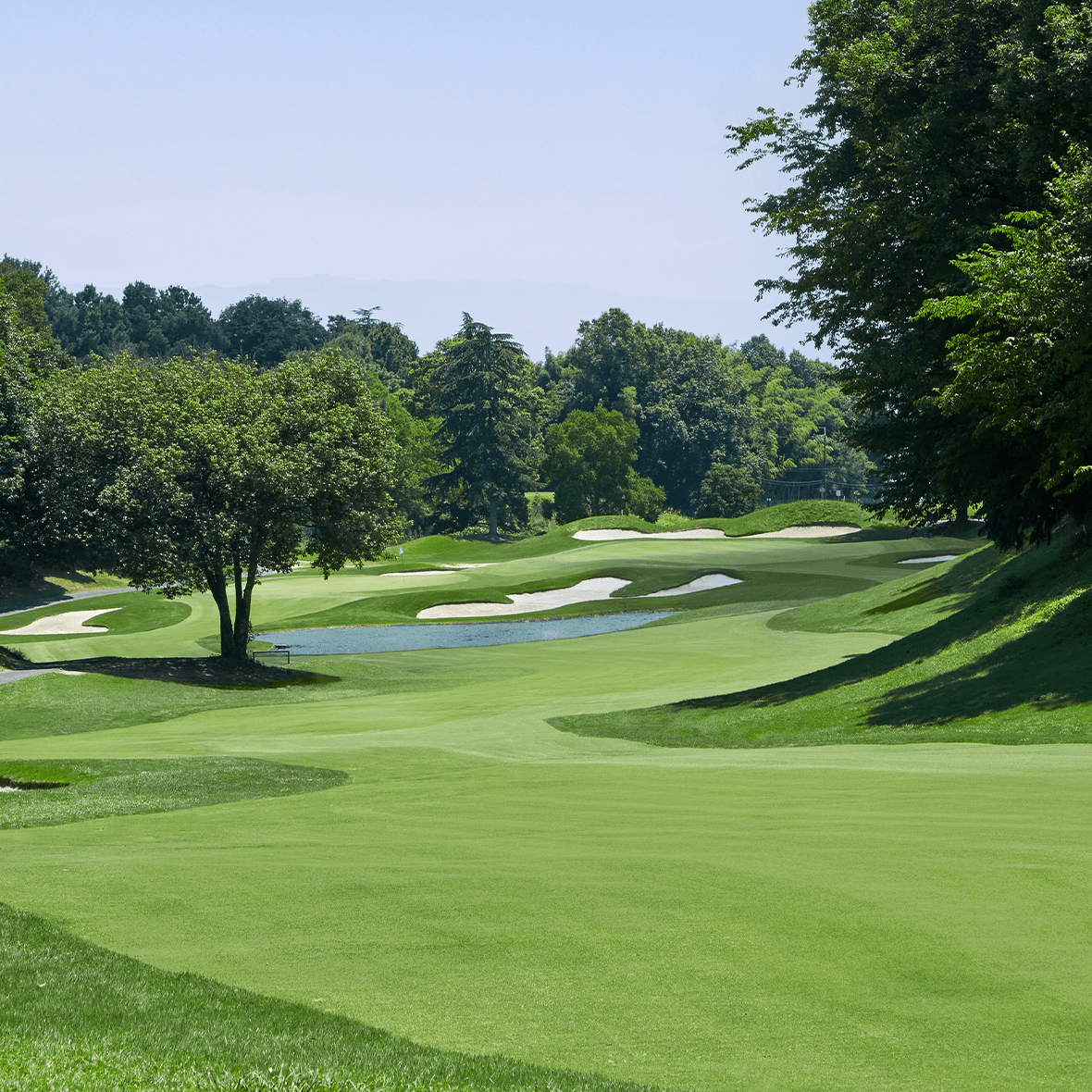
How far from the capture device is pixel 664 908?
7996 mm

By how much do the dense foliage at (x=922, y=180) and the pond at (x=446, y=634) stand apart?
26113 mm

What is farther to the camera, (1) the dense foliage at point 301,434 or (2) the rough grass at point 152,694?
(1) the dense foliage at point 301,434

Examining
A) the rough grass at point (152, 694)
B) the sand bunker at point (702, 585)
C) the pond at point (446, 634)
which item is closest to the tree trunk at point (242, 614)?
the rough grass at point (152, 694)

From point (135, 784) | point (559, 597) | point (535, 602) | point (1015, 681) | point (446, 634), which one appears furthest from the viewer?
point (559, 597)

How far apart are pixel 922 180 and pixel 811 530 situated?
243ft

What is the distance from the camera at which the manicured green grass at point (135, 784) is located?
1603 centimetres

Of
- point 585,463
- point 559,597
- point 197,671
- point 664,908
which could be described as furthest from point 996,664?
point 585,463

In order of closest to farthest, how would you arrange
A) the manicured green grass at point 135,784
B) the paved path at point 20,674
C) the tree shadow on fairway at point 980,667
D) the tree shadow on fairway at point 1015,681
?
the manicured green grass at point 135,784 < the tree shadow on fairway at point 1015,681 < the tree shadow on fairway at point 980,667 < the paved path at point 20,674

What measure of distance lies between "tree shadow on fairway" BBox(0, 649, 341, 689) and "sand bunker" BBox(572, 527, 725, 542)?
187 feet

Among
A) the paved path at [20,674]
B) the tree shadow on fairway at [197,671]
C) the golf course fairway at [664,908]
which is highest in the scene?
the golf course fairway at [664,908]

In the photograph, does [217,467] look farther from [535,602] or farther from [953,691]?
[535,602]

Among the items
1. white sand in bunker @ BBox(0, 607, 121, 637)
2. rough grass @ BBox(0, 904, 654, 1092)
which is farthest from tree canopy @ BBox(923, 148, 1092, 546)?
white sand in bunker @ BBox(0, 607, 121, 637)

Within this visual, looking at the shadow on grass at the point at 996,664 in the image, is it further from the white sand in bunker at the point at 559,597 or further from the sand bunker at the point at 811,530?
the sand bunker at the point at 811,530

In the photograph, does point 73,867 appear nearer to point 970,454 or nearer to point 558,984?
point 558,984
